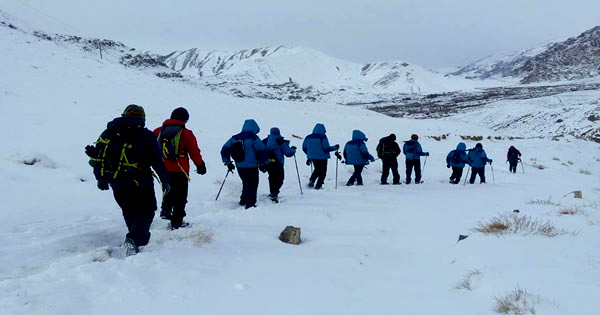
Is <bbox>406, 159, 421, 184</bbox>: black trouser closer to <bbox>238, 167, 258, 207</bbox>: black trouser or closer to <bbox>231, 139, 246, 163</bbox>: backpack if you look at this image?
<bbox>238, 167, 258, 207</bbox>: black trouser

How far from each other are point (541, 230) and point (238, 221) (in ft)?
15.2

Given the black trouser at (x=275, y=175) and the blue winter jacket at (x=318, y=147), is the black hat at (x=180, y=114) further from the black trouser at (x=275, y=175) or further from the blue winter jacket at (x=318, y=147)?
the blue winter jacket at (x=318, y=147)

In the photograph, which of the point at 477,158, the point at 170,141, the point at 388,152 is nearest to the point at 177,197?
the point at 170,141

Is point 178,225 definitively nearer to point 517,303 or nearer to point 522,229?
point 517,303

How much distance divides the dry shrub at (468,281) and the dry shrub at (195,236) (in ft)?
10.6

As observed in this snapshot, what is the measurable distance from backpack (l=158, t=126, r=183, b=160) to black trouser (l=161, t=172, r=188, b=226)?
0.33 meters

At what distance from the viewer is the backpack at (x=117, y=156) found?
4.94 m

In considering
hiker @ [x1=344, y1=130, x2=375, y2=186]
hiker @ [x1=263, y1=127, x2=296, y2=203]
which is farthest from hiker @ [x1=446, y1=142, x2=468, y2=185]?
hiker @ [x1=263, y1=127, x2=296, y2=203]

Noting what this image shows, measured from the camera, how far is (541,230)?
17.6ft

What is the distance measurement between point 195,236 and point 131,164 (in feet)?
4.43

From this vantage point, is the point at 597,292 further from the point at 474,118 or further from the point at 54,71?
the point at 474,118

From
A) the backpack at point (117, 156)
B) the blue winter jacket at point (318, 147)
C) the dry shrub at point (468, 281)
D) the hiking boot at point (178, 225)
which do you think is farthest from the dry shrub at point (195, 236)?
the blue winter jacket at point (318, 147)

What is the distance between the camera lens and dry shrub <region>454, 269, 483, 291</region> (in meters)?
4.13

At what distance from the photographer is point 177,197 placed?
22.0 feet
